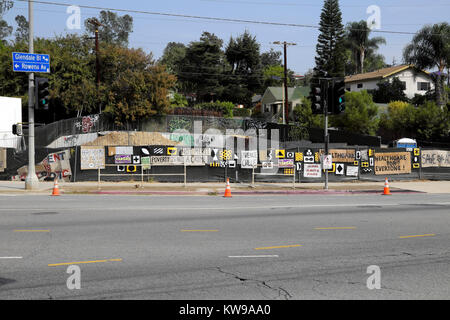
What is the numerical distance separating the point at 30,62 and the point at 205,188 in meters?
9.42

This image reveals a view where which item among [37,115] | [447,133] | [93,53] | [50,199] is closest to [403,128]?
[447,133]

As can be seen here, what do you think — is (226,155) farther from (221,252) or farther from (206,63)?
(206,63)

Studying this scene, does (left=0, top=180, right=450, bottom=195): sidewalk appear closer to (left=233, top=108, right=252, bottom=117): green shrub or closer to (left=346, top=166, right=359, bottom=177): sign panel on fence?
(left=346, top=166, right=359, bottom=177): sign panel on fence

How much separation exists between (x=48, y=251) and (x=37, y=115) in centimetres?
4071

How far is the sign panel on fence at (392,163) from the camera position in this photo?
27.0m

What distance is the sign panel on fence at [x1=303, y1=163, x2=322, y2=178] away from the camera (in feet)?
83.6

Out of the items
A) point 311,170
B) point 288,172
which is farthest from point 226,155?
point 311,170

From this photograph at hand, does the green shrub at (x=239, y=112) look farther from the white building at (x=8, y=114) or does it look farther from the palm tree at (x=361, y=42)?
the white building at (x=8, y=114)

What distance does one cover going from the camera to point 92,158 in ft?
77.8

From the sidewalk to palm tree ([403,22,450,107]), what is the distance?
33.1m
